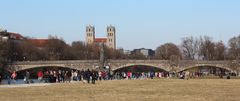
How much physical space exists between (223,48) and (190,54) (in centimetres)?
923

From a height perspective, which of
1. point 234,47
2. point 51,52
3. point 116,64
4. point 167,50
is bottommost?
point 116,64

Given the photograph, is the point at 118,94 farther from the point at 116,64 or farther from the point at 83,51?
the point at 83,51

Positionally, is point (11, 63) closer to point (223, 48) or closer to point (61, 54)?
point (61, 54)

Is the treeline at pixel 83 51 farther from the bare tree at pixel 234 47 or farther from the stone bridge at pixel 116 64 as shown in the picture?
the stone bridge at pixel 116 64

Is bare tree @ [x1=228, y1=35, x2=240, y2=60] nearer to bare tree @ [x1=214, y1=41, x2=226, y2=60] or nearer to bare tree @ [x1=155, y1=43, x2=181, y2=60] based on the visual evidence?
bare tree @ [x1=214, y1=41, x2=226, y2=60]

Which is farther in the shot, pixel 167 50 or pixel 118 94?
pixel 167 50

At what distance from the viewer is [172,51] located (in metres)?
175

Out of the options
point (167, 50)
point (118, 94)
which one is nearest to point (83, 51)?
point (167, 50)

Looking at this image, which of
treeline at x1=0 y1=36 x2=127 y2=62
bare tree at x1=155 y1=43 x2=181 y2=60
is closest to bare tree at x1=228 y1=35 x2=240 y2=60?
bare tree at x1=155 y1=43 x2=181 y2=60

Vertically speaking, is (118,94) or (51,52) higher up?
(51,52)

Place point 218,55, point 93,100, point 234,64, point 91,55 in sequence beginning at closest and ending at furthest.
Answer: point 93,100, point 234,64, point 218,55, point 91,55

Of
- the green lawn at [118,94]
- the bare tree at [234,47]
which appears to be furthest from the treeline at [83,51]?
the green lawn at [118,94]

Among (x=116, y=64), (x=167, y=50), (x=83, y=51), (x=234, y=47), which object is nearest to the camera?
(x=116, y=64)

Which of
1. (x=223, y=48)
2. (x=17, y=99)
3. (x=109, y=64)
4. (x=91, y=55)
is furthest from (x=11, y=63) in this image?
(x=17, y=99)
